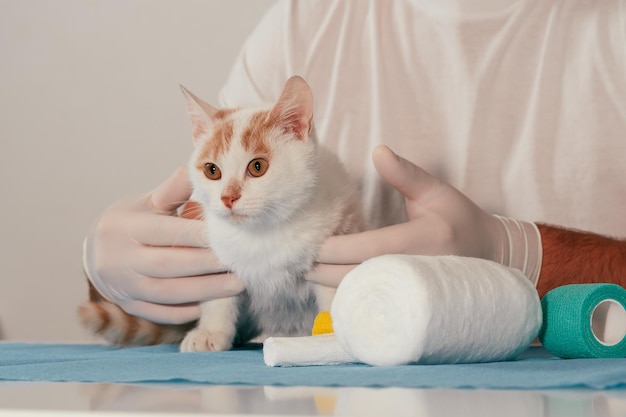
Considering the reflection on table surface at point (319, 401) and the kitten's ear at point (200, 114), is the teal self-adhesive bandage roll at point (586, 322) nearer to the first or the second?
the reflection on table surface at point (319, 401)

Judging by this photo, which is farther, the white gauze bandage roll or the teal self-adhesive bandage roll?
the teal self-adhesive bandage roll

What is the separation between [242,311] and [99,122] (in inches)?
55.7

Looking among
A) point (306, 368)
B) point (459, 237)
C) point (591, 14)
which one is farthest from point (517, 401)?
point (591, 14)

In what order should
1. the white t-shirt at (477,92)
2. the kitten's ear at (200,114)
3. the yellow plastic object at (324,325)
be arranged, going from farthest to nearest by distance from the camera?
the white t-shirt at (477,92)
the kitten's ear at (200,114)
the yellow plastic object at (324,325)

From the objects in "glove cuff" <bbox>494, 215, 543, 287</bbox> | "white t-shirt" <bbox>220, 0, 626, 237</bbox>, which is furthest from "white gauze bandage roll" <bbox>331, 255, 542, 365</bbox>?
"white t-shirt" <bbox>220, 0, 626, 237</bbox>

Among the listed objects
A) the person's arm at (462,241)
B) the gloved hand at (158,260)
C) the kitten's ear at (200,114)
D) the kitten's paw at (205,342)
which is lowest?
the kitten's paw at (205,342)

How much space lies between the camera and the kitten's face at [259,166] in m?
1.23

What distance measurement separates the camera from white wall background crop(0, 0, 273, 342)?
99.3 inches

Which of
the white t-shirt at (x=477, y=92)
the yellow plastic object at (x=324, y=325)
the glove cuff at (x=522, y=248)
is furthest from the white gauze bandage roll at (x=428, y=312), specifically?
the white t-shirt at (x=477, y=92)

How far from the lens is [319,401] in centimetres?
61

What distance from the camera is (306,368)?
887mm

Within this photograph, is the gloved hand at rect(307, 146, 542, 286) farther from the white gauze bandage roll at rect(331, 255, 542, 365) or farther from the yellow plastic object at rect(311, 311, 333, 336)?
the white gauze bandage roll at rect(331, 255, 542, 365)

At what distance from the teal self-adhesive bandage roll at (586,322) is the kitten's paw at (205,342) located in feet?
1.80

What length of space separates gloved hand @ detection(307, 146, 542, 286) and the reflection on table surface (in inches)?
22.2
